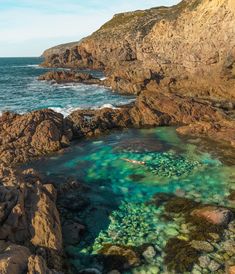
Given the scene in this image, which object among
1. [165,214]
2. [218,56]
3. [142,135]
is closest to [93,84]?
[218,56]

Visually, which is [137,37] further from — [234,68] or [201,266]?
[201,266]

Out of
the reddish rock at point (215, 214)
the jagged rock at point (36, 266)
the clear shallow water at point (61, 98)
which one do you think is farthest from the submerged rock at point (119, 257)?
the clear shallow water at point (61, 98)

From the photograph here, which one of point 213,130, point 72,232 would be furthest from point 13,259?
point 213,130

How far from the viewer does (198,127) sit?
28.4m

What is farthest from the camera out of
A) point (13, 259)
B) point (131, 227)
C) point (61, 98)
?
point (61, 98)

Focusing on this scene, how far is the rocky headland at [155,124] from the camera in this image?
12891mm

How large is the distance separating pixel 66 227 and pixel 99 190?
4470 mm

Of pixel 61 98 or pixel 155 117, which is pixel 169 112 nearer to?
pixel 155 117

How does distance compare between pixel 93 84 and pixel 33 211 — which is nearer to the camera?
pixel 33 211

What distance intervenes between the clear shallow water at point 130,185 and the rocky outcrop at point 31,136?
1.44 metres

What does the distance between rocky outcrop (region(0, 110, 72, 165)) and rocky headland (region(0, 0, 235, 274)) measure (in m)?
0.07

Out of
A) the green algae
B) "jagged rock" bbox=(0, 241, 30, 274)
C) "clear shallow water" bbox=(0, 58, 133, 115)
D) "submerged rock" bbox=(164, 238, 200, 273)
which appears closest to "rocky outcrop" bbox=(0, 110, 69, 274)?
"jagged rock" bbox=(0, 241, 30, 274)

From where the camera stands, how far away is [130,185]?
19.5 meters

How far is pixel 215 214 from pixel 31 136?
15.5m
